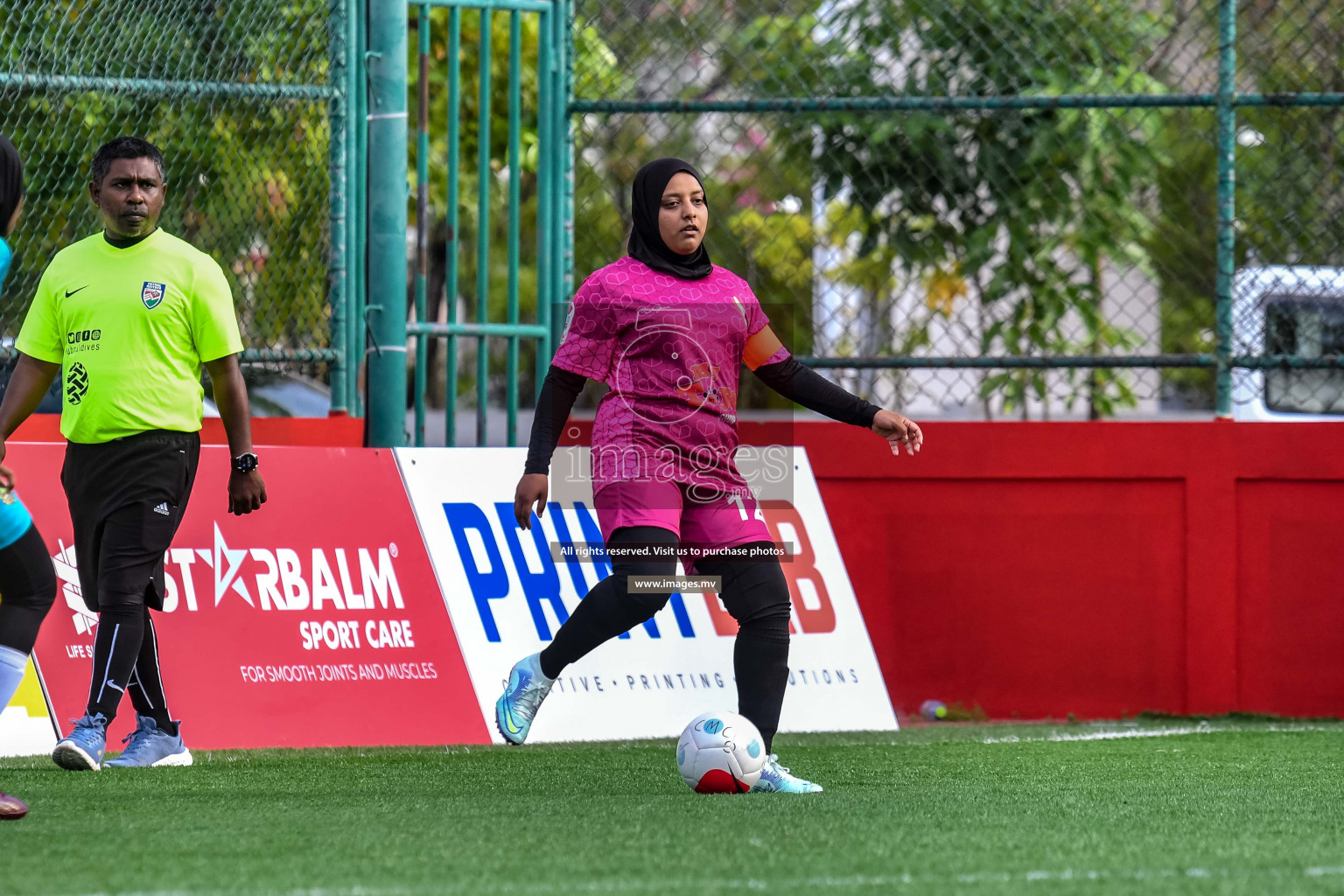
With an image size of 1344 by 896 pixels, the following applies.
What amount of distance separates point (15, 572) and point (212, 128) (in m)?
3.23

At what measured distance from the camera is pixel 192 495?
626 cm

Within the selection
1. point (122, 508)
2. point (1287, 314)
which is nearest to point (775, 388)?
point (122, 508)

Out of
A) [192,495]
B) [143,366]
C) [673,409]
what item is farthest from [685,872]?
[192,495]

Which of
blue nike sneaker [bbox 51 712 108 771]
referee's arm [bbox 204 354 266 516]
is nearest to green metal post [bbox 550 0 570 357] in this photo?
referee's arm [bbox 204 354 266 516]

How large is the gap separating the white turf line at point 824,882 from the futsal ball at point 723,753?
1.17 metres

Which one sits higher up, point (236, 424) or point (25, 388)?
point (25, 388)

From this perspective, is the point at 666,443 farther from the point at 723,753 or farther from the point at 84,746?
the point at 84,746

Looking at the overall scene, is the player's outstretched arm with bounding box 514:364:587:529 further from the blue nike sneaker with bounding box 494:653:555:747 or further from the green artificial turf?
the green artificial turf

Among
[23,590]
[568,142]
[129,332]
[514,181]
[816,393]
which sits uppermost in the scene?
[568,142]

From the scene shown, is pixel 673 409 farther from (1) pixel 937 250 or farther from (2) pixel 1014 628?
(1) pixel 937 250

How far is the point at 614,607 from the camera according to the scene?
488 cm

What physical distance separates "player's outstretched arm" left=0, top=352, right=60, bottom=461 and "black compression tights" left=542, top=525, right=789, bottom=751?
1891 mm

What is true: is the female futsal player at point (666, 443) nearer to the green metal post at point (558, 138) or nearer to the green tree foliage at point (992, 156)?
the green metal post at point (558, 138)

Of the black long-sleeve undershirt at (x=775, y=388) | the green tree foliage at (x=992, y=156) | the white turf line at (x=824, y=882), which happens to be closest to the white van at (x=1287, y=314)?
the green tree foliage at (x=992, y=156)
